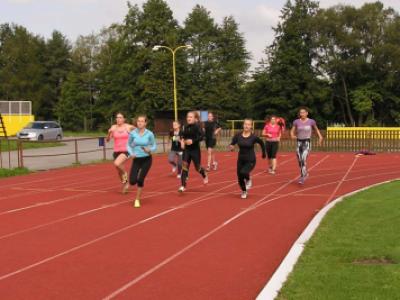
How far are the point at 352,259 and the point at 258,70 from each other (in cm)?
6423

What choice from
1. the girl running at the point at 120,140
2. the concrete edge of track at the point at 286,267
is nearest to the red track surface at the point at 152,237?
the concrete edge of track at the point at 286,267

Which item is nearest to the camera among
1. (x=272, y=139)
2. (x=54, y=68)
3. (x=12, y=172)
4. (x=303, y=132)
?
(x=303, y=132)

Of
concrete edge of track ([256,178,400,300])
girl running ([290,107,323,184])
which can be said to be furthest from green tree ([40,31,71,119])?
concrete edge of track ([256,178,400,300])

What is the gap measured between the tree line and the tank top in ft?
173

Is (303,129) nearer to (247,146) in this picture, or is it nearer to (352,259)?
(247,146)

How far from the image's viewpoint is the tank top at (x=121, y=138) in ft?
43.2

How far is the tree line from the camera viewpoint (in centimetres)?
6556

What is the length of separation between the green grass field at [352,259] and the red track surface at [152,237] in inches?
16.9

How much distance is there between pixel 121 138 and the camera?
13.2 meters

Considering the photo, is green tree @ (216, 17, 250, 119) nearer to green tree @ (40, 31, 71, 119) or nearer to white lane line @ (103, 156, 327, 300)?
green tree @ (40, 31, 71, 119)

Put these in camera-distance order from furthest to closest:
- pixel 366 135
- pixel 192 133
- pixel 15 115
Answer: pixel 15 115
pixel 366 135
pixel 192 133

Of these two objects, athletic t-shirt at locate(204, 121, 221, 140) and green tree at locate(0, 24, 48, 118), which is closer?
athletic t-shirt at locate(204, 121, 221, 140)

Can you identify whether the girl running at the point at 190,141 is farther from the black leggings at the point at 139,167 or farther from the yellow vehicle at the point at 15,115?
the yellow vehicle at the point at 15,115

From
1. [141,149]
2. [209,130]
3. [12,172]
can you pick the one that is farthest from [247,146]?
[12,172]
